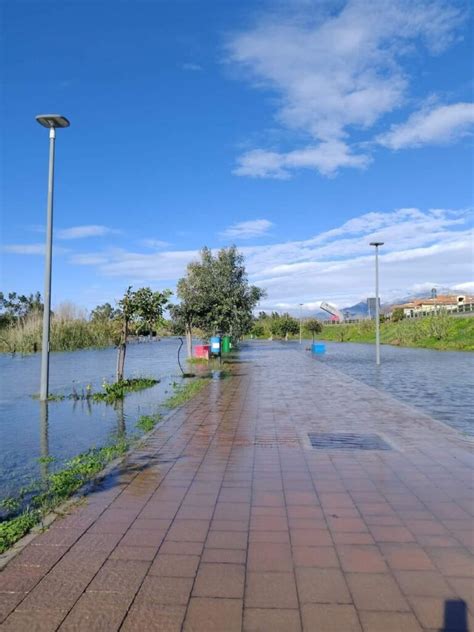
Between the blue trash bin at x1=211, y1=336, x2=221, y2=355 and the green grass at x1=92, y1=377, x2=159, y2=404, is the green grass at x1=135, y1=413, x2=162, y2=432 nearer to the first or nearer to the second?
the green grass at x1=92, y1=377, x2=159, y2=404

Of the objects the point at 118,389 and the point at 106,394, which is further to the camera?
the point at 118,389

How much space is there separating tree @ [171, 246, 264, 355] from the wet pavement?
54.6ft

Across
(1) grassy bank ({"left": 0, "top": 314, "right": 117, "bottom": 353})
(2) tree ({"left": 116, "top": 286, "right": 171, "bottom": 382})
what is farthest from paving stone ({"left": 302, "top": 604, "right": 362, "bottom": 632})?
(1) grassy bank ({"left": 0, "top": 314, "right": 117, "bottom": 353})

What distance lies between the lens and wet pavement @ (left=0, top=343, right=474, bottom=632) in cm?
270

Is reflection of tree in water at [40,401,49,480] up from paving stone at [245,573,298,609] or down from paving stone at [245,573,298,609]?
down

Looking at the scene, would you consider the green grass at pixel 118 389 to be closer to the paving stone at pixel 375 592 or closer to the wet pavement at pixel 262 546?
the wet pavement at pixel 262 546

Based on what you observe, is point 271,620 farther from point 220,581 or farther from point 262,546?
point 262,546

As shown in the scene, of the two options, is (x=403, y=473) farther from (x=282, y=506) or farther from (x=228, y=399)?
(x=228, y=399)

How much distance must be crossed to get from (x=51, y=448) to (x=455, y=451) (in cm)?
529

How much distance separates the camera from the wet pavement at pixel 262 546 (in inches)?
106

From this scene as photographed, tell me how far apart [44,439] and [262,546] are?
5060mm

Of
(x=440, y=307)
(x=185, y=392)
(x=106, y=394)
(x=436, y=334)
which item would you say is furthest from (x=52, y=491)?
(x=440, y=307)

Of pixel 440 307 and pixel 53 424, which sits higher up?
pixel 440 307

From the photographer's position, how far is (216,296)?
76.6ft
